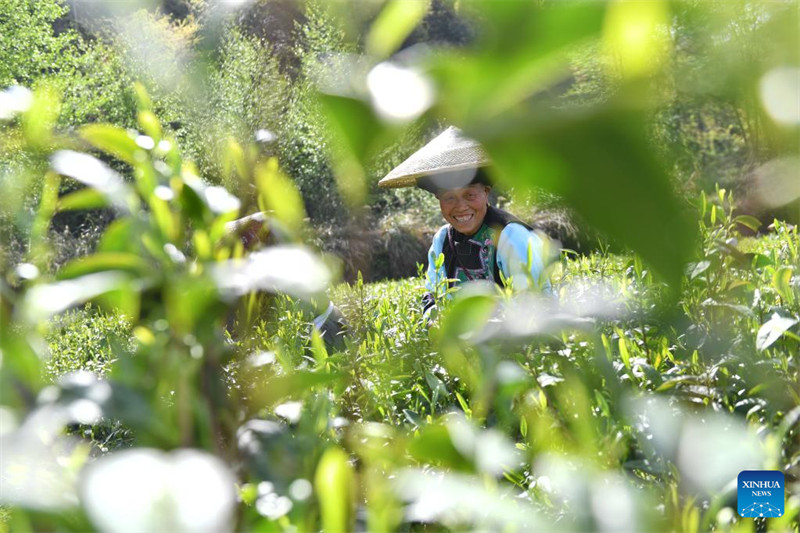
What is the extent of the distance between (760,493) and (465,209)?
2.80 metres

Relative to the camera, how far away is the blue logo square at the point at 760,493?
1.96ft

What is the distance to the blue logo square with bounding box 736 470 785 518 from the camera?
0.60m

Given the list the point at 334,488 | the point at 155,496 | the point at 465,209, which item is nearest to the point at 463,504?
the point at 334,488

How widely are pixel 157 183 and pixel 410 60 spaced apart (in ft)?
0.86

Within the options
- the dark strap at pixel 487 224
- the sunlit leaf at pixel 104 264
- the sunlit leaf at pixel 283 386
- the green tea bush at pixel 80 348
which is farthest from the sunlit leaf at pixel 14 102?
the green tea bush at pixel 80 348

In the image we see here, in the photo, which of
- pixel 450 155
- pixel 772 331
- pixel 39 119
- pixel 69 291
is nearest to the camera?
pixel 69 291

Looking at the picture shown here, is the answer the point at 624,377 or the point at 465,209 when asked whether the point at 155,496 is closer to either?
the point at 624,377

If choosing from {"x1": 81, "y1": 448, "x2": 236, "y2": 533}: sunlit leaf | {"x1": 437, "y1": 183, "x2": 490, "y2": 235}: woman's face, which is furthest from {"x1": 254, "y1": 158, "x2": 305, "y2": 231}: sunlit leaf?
{"x1": 437, "y1": 183, "x2": 490, "y2": 235}: woman's face

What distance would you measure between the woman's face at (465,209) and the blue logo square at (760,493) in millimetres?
2726

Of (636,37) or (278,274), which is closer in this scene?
(636,37)

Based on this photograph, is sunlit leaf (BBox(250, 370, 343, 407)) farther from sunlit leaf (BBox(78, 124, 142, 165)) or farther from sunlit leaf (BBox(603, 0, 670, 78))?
sunlit leaf (BBox(603, 0, 670, 78))

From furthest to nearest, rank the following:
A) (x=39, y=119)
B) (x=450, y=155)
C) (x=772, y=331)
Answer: (x=450, y=155) → (x=772, y=331) → (x=39, y=119)

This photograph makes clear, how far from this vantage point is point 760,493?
0.62 metres

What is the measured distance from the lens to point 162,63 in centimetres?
1862
